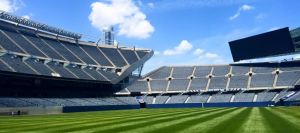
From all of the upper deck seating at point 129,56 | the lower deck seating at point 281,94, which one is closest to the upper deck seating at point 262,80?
the lower deck seating at point 281,94

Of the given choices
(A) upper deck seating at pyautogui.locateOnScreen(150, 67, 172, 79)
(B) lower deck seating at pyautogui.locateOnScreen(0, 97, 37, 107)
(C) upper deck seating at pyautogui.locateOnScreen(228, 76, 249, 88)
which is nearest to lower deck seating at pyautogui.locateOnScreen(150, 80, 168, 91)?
(A) upper deck seating at pyautogui.locateOnScreen(150, 67, 172, 79)

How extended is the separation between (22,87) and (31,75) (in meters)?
5.21

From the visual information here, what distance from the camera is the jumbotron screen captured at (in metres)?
61.1

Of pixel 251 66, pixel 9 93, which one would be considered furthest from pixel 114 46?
pixel 251 66

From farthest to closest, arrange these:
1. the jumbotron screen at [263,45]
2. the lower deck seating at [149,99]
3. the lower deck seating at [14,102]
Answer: the lower deck seating at [149,99] < the jumbotron screen at [263,45] < the lower deck seating at [14,102]

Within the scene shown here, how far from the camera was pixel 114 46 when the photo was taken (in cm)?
8225

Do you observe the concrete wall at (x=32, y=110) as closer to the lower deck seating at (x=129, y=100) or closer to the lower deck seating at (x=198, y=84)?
the lower deck seating at (x=129, y=100)

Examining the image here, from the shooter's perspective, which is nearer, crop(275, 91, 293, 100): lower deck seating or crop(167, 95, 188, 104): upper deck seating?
crop(275, 91, 293, 100): lower deck seating

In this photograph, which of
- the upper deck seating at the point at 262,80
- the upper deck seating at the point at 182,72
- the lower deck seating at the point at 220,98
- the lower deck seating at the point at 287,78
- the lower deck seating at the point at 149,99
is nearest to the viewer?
the lower deck seating at the point at 287,78

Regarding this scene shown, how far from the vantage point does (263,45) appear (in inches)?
2598

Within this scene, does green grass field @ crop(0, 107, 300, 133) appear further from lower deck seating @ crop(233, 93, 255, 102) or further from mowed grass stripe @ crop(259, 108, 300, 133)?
lower deck seating @ crop(233, 93, 255, 102)

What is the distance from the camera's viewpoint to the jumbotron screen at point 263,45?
200 ft

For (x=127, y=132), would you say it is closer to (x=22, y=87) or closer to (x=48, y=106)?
(x=48, y=106)

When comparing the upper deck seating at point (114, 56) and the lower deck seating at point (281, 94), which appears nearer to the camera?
the lower deck seating at point (281, 94)
